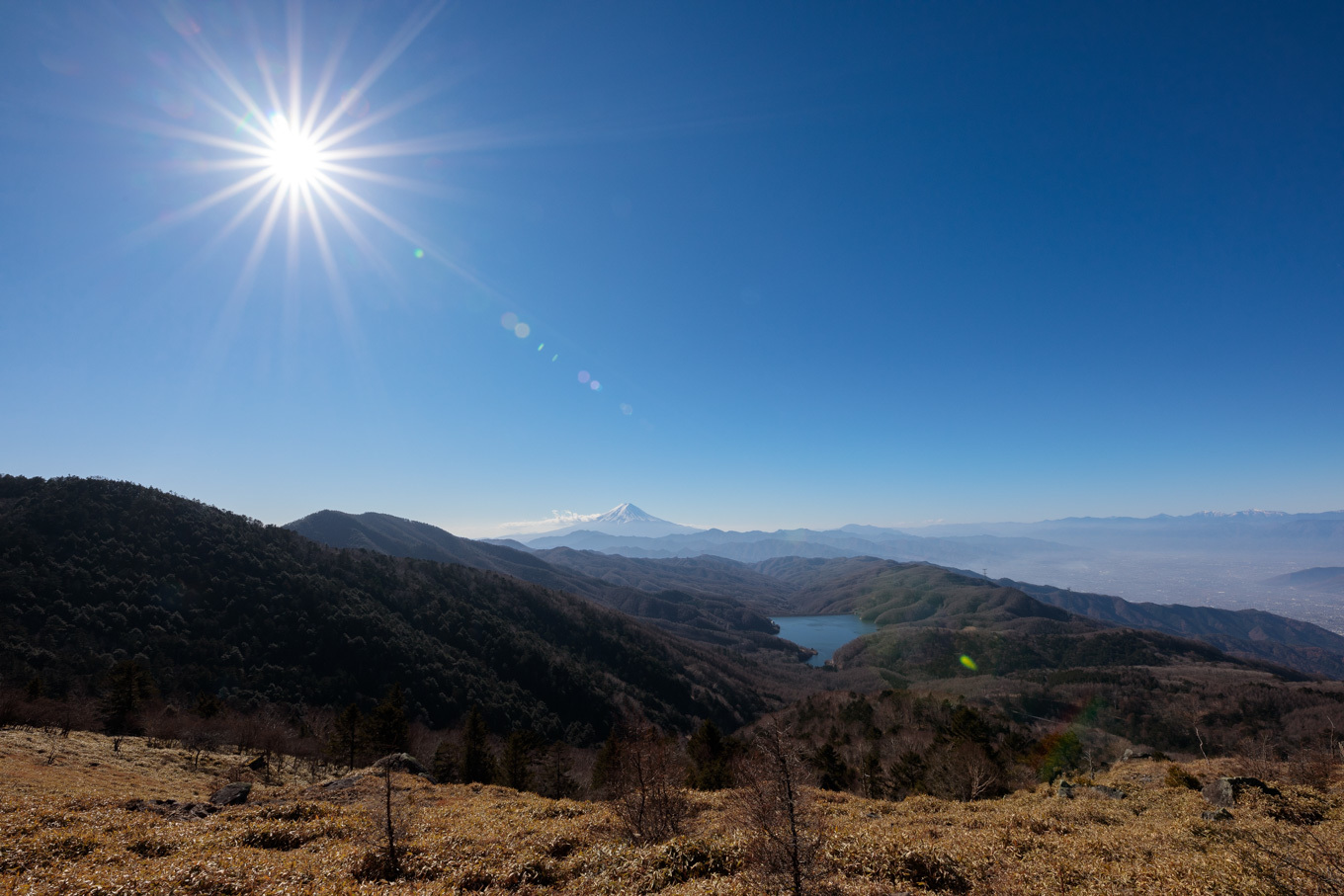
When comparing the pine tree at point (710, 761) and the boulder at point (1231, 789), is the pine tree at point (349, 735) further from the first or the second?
the boulder at point (1231, 789)

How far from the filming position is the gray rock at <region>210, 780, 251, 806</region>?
24.6 meters

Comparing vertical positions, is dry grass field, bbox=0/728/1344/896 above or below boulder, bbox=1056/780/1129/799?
above

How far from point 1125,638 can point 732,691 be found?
178858 millimetres

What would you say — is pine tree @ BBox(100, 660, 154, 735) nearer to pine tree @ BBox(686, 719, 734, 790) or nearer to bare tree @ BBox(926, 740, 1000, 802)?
pine tree @ BBox(686, 719, 734, 790)

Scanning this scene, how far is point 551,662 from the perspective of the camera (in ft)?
389

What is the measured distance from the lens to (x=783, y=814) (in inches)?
532

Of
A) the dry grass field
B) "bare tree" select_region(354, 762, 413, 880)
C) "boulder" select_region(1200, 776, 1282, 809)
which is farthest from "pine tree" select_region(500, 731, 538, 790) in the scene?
"boulder" select_region(1200, 776, 1282, 809)

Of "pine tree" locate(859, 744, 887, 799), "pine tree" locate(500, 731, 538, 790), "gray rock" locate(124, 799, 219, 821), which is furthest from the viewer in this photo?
"pine tree" locate(859, 744, 887, 799)

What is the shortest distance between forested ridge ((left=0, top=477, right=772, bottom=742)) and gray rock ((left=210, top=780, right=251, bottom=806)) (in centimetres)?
5677

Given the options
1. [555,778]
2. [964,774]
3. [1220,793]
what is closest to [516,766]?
Answer: [555,778]

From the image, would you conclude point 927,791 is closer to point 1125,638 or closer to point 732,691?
point 732,691

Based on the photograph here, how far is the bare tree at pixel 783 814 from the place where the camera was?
42.9 feet

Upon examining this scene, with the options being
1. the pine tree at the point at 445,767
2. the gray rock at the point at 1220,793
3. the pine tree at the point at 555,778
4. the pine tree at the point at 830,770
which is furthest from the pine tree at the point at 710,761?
the gray rock at the point at 1220,793

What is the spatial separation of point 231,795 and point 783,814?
31307 millimetres
